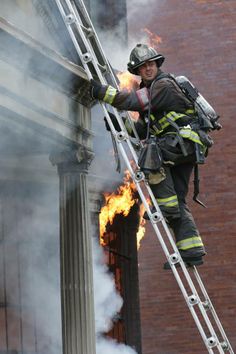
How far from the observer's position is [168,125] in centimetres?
841

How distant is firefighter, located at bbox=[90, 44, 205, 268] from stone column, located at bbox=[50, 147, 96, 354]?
123 centimetres

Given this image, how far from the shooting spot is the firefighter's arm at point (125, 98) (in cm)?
822

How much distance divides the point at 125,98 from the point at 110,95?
127mm

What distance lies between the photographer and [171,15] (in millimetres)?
14594

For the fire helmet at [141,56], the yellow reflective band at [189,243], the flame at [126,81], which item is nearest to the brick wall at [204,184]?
the flame at [126,81]

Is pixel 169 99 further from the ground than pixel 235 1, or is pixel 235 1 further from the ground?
pixel 235 1

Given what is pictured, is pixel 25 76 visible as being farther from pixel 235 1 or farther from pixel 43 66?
pixel 235 1

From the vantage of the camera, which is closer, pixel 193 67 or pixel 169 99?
pixel 169 99

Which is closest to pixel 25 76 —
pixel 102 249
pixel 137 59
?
pixel 137 59

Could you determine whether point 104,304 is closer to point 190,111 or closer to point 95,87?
point 190,111

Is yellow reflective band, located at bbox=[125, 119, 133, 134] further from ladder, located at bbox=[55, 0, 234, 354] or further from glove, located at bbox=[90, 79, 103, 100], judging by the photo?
glove, located at bbox=[90, 79, 103, 100]

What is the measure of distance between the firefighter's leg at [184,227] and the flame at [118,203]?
3836 millimetres

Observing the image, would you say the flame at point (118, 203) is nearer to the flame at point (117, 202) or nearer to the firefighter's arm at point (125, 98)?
the flame at point (117, 202)

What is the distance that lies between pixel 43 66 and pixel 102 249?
171 inches
